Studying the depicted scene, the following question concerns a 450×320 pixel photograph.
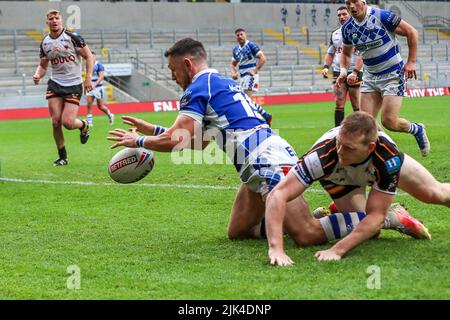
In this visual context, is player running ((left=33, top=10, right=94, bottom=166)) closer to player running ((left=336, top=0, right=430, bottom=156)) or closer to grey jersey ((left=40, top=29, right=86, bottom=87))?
grey jersey ((left=40, top=29, right=86, bottom=87))

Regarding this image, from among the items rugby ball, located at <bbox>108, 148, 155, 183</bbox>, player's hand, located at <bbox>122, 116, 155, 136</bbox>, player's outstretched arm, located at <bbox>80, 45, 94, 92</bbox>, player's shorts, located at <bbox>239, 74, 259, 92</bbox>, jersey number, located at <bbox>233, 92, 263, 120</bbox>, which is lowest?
rugby ball, located at <bbox>108, 148, 155, 183</bbox>

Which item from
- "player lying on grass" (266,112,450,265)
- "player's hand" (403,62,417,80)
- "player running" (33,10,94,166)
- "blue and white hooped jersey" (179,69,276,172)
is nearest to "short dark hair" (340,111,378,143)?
"player lying on grass" (266,112,450,265)

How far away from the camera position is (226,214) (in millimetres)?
7809

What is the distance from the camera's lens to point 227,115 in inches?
246

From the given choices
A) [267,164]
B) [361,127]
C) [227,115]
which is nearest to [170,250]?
[267,164]

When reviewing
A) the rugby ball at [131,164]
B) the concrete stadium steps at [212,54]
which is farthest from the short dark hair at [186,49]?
the concrete stadium steps at [212,54]

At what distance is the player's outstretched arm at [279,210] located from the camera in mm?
5438

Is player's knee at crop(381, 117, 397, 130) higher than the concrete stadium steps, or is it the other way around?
the concrete stadium steps

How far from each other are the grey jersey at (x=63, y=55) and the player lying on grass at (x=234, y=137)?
6835mm

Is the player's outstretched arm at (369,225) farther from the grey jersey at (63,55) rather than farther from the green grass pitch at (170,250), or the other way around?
the grey jersey at (63,55)

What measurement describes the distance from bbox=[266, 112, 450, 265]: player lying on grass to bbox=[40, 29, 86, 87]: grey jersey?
8050mm

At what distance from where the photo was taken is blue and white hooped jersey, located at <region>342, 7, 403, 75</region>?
402 inches

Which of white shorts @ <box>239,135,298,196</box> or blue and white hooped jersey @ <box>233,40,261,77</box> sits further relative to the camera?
blue and white hooped jersey @ <box>233,40,261,77</box>

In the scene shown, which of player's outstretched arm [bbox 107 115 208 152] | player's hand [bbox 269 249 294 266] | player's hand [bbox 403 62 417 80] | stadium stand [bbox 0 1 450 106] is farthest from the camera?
stadium stand [bbox 0 1 450 106]
